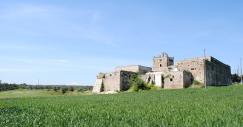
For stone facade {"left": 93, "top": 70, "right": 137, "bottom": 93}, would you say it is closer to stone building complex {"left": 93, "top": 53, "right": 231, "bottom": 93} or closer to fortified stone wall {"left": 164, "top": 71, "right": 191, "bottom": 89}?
stone building complex {"left": 93, "top": 53, "right": 231, "bottom": 93}

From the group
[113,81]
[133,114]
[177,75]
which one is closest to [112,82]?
[113,81]

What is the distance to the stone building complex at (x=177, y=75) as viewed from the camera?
95.2m

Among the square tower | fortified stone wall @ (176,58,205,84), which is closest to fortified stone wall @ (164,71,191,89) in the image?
fortified stone wall @ (176,58,205,84)

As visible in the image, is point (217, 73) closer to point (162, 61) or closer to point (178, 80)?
point (178, 80)

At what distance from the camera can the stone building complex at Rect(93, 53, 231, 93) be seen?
9525 centimetres

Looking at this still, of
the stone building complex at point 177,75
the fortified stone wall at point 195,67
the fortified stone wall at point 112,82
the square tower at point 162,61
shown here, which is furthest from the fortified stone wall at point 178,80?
the square tower at point 162,61

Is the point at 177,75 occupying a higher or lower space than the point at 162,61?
lower

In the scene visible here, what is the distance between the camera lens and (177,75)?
315ft

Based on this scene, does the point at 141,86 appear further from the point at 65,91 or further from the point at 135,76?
the point at 65,91

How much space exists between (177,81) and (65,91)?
37.4 m

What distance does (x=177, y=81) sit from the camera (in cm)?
9594

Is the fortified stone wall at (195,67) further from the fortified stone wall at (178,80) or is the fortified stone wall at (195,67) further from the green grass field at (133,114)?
the green grass field at (133,114)

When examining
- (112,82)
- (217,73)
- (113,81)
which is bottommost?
(112,82)

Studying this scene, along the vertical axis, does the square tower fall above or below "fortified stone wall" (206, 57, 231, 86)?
above
